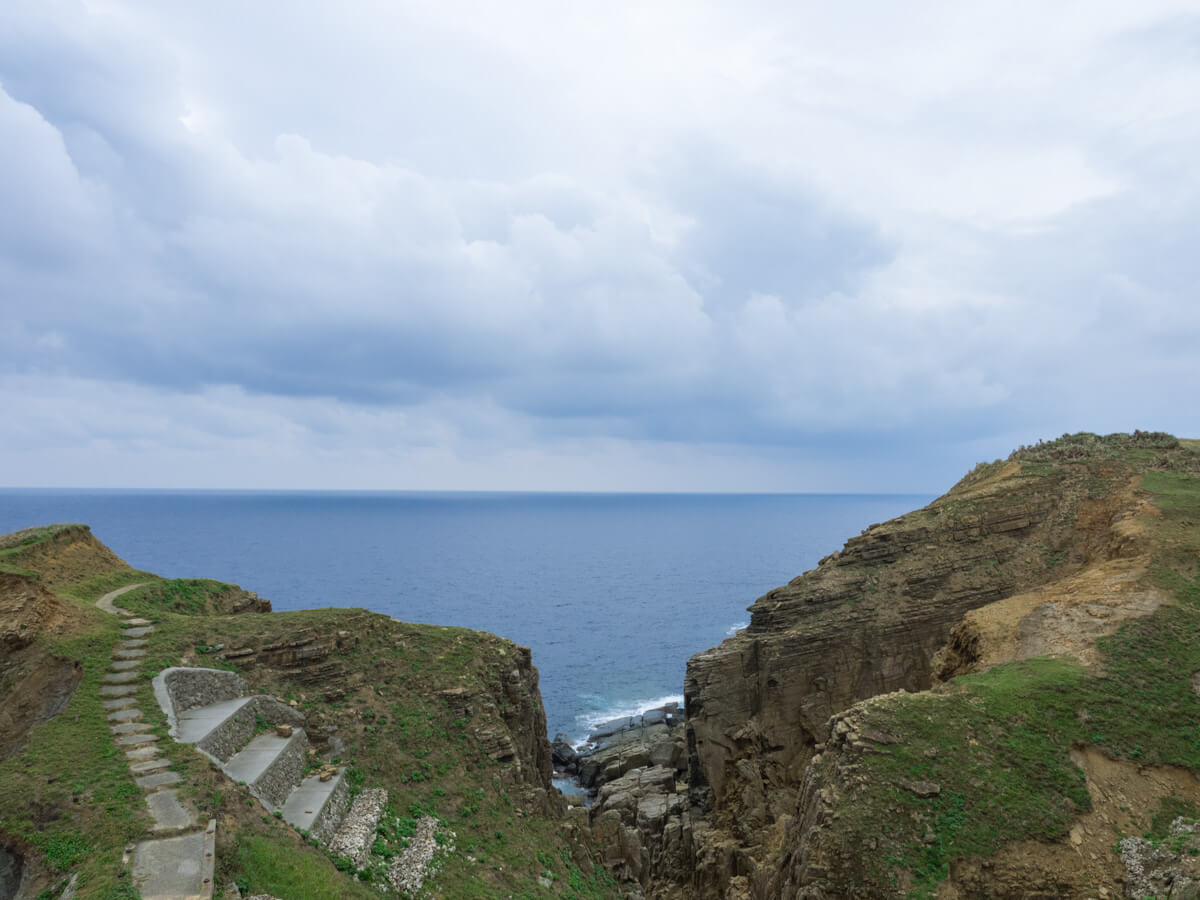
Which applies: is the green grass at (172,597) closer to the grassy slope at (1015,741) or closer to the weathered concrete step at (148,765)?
the weathered concrete step at (148,765)

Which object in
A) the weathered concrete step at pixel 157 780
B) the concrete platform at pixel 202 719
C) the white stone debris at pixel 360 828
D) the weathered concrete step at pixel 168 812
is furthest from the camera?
the concrete platform at pixel 202 719

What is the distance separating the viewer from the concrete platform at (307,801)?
2352 centimetres

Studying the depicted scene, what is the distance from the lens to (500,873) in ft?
84.0

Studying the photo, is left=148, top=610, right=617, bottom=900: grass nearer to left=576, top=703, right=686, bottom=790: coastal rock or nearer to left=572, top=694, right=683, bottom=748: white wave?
left=576, top=703, right=686, bottom=790: coastal rock

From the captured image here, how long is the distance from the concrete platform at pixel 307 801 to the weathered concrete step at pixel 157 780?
12.9ft

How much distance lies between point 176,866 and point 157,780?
4.94 metres

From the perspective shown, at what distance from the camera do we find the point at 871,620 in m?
41.6

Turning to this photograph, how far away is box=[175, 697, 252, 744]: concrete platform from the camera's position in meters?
25.2

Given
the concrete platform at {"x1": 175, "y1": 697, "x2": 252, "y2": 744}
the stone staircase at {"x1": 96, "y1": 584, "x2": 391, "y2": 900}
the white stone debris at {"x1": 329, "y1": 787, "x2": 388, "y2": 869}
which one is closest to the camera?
the stone staircase at {"x1": 96, "y1": 584, "x2": 391, "y2": 900}

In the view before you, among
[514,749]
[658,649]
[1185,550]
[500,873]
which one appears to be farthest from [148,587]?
[658,649]

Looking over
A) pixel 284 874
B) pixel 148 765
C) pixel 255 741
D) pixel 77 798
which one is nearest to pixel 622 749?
pixel 255 741

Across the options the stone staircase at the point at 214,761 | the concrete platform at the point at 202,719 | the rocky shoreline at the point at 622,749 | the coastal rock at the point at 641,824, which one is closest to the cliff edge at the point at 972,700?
the coastal rock at the point at 641,824

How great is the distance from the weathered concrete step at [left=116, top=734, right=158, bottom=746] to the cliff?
13 centimetres

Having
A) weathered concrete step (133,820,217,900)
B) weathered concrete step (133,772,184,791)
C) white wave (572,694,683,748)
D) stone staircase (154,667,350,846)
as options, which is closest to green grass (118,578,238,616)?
stone staircase (154,667,350,846)
